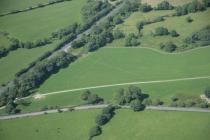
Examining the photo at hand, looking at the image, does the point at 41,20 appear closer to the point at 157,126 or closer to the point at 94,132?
the point at 94,132

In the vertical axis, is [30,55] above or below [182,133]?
above

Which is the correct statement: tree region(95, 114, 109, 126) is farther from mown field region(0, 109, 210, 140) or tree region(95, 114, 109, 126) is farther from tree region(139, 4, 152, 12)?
tree region(139, 4, 152, 12)

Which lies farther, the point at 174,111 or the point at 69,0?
the point at 69,0

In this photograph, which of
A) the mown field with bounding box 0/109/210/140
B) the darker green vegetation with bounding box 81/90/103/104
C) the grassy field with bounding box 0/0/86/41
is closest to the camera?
the mown field with bounding box 0/109/210/140

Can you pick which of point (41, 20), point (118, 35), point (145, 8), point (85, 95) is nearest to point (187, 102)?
point (85, 95)

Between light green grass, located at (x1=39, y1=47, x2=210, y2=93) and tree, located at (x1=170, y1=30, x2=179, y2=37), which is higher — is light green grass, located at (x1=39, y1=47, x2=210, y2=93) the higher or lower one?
the lower one

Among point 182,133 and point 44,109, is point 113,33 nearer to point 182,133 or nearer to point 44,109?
point 44,109

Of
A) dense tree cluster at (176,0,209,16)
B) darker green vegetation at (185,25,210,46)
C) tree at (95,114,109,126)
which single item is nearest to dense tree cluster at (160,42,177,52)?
darker green vegetation at (185,25,210,46)

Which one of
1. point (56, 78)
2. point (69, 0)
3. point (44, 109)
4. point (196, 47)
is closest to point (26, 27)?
point (69, 0)
